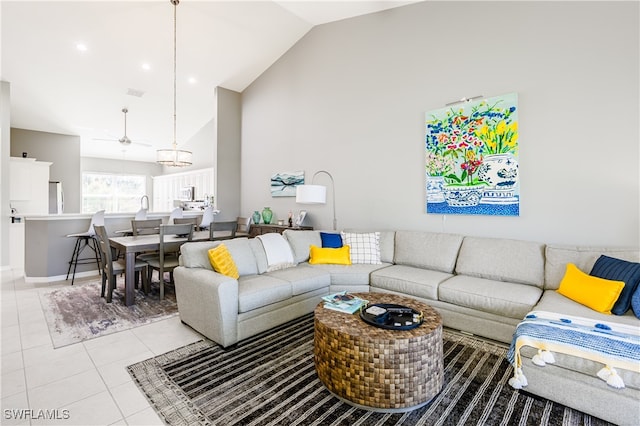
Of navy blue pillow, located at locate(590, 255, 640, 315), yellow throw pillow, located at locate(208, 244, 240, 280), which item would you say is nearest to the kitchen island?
yellow throw pillow, located at locate(208, 244, 240, 280)

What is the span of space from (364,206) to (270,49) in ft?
11.2

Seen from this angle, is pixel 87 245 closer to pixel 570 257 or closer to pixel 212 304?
pixel 212 304

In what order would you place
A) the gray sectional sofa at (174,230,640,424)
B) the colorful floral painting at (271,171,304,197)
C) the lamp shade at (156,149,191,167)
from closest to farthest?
1. the gray sectional sofa at (174,230,640,424)
2. the lamp shade at (156,149,191,167)
3. the colorful floral painting at (271,171,304,197)

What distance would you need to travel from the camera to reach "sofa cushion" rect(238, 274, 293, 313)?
8.70 feet

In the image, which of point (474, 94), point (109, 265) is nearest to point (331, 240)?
point (474, 94)

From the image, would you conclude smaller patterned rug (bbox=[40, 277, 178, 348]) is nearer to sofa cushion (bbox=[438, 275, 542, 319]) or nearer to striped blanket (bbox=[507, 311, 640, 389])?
sofa cushion (bbox=[438, 275, 542, 319])

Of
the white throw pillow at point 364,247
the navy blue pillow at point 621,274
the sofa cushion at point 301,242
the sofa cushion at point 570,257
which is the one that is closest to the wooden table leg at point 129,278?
the sofa cushion at point 301,242

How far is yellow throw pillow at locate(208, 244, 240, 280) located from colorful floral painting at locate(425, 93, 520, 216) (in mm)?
2485

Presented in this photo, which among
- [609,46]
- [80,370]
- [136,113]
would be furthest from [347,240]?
[136,113]

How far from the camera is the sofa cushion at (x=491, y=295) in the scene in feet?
8.26

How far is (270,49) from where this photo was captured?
18.2 ft

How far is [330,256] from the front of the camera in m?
3.78

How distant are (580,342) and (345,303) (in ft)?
4.78

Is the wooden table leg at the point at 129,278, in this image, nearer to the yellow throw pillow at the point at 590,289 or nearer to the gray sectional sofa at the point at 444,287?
the gray sectional sofa at the point at 444,287
